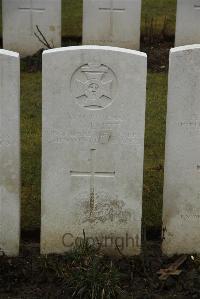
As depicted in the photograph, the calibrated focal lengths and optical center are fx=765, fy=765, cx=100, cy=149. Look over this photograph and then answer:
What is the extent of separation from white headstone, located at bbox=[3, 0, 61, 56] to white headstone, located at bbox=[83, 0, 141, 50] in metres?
0.43

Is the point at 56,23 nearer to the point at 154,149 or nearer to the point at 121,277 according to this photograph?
the point at 154,149

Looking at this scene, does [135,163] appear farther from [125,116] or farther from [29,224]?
[29,224]

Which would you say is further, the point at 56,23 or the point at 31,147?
Result: the point at 56,23

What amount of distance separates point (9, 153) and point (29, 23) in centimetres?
595

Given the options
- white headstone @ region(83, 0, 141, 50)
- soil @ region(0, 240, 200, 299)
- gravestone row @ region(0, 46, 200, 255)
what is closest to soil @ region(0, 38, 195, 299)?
soil @ region(0, 240, 200, 299)

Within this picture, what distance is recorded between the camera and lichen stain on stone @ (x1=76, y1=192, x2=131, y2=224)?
5.36 m

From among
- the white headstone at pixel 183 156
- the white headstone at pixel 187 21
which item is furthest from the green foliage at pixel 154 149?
the white headstone at pixel 187 21

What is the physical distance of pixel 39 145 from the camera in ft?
24.8

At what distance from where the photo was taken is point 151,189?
6.63m

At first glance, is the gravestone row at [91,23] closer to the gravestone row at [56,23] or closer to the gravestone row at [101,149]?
the gravestone row at [56,23]

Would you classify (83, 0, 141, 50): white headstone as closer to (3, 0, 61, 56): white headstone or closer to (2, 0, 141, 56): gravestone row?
(2, 0, 141, 56): gravestone row

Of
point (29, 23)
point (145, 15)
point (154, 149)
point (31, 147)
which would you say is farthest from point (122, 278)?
point (145, 15)

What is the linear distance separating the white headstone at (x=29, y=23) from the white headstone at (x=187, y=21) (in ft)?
5.53

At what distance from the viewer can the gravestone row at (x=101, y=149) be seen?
510 cm
